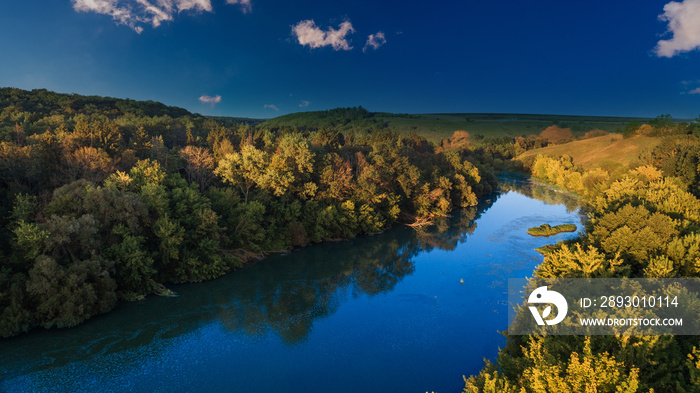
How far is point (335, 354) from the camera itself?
81.5ft

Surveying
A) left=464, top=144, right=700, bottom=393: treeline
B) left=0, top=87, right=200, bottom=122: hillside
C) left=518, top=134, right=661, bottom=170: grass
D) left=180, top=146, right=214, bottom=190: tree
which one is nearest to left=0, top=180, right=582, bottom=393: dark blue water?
left=464, top=144, right=700, bottom=393: treeline

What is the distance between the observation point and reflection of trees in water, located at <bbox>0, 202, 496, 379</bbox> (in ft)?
78.1

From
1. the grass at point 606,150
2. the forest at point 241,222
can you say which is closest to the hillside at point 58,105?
the forest at point 241,222

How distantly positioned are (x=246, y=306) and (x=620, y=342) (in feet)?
86.3

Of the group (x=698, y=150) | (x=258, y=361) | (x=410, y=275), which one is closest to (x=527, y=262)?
(x=410, y=275)

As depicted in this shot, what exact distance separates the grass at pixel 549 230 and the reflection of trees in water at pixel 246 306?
40.0 feet

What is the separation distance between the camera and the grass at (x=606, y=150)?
93.6 metres

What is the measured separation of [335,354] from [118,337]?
15260mm

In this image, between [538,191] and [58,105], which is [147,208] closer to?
[58,105]

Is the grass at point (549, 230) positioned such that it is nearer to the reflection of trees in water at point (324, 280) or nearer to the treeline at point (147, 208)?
the reflection of trees in water at point (324, 280)

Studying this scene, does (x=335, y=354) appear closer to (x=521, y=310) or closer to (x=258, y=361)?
(x=258, y=361)

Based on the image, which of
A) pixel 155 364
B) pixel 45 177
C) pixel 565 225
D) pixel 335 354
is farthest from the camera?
pixel 565 225

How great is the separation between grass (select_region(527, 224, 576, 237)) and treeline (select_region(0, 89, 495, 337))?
15.7m

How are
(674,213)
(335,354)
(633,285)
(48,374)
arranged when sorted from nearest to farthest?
(633,285) → (48,374) → (335,354) → (674,213)
